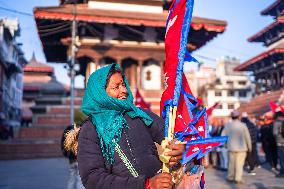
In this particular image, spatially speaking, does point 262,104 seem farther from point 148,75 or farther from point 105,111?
point 105,111

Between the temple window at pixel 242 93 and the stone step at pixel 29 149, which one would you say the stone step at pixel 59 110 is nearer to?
the stone step at pixel 29 149

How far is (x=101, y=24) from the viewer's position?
18.5 meters

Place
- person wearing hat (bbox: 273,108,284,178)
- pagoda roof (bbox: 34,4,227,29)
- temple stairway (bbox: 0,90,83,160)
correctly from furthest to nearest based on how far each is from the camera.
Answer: pagoda roof (bbox: 34,4,227,29), temple stairway (bbox: 0,90,83,160), person wearing hat (bbox: 273,108,284,178)

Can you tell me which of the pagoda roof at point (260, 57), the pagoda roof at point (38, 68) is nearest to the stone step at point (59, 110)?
the pagoda roof at point (260, 57)

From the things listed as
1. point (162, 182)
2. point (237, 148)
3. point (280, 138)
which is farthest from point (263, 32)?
point (162, 182)

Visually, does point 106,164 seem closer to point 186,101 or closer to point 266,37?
point 186,101

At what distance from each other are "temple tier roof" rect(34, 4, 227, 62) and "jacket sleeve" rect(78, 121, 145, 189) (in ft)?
51.3

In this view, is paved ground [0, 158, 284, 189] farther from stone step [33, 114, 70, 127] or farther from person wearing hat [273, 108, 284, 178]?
Answer: stone step [33, 114, 70, 127]

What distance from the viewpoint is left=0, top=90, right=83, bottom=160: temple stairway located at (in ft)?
47.4

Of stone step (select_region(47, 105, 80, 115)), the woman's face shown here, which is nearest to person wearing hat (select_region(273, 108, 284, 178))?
the woman's face

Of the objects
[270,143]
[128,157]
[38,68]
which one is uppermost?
[38,68]

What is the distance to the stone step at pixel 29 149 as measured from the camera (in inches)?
561

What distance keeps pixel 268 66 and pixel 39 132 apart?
24.3 m

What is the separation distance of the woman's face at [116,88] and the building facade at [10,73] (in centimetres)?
3522
